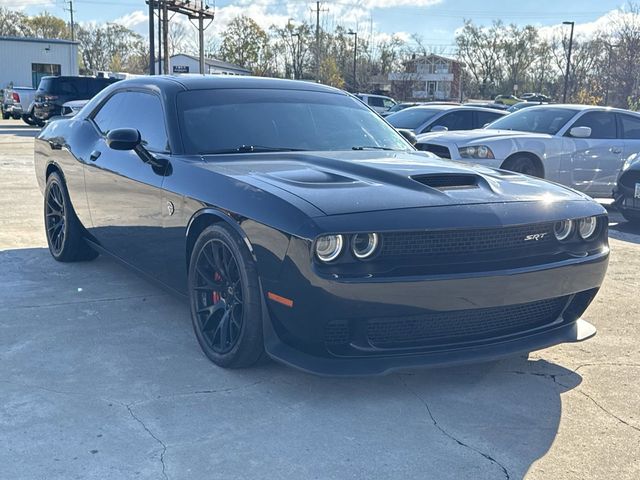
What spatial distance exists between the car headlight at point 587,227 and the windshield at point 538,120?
251 inches

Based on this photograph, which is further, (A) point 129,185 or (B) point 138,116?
(B) point 138,116

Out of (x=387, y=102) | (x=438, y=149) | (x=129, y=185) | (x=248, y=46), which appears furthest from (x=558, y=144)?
(x=248, y=46)

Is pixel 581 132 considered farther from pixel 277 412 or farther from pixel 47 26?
pixel 47 26

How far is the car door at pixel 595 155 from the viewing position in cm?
962

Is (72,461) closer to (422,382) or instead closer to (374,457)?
(374,457)

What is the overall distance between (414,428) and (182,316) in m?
1.94

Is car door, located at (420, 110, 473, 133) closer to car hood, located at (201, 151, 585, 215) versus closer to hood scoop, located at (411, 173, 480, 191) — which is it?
car hood, located at (201, 151, 585, 215)

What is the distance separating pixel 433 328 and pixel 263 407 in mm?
835

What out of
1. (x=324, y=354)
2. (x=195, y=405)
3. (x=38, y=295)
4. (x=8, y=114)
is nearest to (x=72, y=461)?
(x=195, y=405)

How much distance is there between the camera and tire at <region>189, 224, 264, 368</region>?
3307 mm

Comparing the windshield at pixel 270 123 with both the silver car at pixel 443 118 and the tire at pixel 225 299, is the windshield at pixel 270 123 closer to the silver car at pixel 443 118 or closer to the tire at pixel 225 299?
the tire at pixel 225 299

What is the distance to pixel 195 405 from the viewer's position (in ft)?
10.4

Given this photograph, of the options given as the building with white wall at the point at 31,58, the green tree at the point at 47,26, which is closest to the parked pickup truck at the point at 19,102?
the building with white wall at the point at 31,58

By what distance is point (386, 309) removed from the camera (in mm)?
3018
